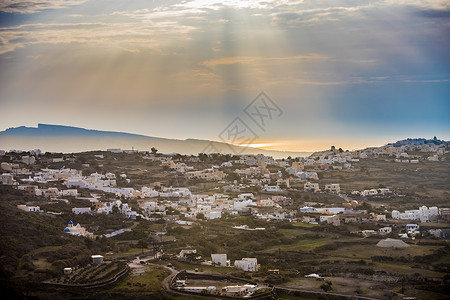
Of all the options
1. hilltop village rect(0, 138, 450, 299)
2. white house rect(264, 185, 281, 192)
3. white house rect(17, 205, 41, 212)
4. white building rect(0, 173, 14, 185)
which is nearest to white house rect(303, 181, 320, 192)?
hilltop village rect(0, 138, 450, 299)

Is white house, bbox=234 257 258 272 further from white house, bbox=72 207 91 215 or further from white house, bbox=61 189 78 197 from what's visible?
white house, bbox=61 189 78 197

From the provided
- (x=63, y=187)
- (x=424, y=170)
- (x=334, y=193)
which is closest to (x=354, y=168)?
(x=424, y=170)

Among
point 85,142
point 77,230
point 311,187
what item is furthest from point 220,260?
point 85,142

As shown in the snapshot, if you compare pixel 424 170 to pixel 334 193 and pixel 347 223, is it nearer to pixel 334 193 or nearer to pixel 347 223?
pixel 334 193

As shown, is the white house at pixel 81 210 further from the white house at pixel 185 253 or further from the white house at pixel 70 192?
the white house at pixel 185 253

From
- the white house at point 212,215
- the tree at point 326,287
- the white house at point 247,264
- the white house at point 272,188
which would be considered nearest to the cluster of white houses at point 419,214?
the white house at point 212,215
